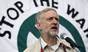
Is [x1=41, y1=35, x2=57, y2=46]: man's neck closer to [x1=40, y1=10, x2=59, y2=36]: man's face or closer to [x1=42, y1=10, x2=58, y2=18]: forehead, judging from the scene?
[x1=40, y1=10, x2=59, y2=36]: man's face

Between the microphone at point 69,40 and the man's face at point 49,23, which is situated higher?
the man's face at point 49,23

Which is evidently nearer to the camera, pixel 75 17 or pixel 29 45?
pixel 29 45

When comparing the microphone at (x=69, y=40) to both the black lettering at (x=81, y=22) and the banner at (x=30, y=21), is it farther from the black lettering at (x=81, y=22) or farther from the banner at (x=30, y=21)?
the black lettering at (x=81, y=22)

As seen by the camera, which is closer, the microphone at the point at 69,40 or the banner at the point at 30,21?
the banner at the point at 30,21

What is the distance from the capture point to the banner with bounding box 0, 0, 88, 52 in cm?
195

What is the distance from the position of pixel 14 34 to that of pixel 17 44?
6cm

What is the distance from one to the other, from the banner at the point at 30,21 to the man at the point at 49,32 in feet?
0.11

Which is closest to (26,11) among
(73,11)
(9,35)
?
(9,35)

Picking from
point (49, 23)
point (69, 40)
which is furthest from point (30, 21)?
point (69, 40)

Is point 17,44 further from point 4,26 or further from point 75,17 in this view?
point 75,17

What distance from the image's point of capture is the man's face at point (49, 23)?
6.61 ft

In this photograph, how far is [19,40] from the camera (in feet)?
6.40

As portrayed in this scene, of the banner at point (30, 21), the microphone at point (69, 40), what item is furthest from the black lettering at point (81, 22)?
the microphone at point (69, 40)

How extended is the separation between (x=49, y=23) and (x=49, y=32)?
5 centimetres
